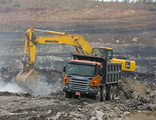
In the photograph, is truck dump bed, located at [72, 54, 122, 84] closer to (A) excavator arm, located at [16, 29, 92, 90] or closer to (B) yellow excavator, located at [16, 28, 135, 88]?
(B) yellow excavator, located at [16, 28, 135, 88]

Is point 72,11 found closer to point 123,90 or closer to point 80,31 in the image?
point 80,31

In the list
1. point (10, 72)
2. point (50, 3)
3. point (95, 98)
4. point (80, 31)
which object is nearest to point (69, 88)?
Result: point (95, 98)

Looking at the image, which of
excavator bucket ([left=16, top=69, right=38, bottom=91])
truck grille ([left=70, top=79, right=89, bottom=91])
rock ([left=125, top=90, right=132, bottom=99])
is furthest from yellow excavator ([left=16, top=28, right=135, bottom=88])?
truck grille ([left=70, top=79, right=89, bottom=91])

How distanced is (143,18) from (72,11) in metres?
12.1

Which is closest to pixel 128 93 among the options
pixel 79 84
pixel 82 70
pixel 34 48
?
pixel 82 70

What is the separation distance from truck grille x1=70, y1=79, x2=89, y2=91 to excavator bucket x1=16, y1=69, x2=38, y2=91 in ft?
20.5

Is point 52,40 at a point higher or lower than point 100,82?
higher

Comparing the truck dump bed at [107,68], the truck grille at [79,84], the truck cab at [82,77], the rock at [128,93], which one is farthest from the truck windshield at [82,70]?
the rock at [128,93]

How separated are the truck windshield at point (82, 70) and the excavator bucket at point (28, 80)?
595 cm

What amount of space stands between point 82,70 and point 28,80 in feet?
21.4

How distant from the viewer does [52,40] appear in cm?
2288

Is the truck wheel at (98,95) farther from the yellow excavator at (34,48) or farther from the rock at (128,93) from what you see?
the yellow excavator at (34,48)

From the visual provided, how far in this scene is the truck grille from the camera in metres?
15.2

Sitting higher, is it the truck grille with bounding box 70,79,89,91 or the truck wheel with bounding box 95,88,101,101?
the truck grille with bounding box 70,79,89,91
